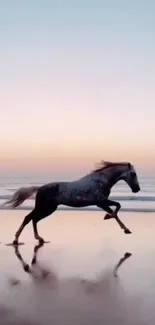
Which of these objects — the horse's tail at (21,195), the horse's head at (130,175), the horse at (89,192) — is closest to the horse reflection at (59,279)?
the horse at (89,192)

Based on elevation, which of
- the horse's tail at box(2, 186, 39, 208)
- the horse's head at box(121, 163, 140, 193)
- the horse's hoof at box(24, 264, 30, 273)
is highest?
the horse's head at box(121, 163, 140, 193)

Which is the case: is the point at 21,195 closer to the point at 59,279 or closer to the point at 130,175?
the point at 130,175

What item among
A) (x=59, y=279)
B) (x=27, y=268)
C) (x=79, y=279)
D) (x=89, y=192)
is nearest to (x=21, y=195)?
(x=89, y=192)

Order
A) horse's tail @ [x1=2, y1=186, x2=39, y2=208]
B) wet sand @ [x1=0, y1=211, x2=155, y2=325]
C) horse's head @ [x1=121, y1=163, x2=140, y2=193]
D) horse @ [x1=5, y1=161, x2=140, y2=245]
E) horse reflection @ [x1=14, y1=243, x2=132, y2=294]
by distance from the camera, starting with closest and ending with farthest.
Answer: wet sand @ [x1=0, y1=211, x2=155, y2=325] < horse reflection @ [x1=14, y1=243, x2=132, y2=294] < horse @ [x1=5, y1=161, x2=140, y2=245] < horse's head @ [x1=121, y1=163, x2=140, y2=193] < horse's tail @ [x1=2, y1=186, x2=39, y2=208]

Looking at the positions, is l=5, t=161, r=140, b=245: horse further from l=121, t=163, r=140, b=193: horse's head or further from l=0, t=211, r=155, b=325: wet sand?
l=0, t=211, r=155, b=325: wet sand

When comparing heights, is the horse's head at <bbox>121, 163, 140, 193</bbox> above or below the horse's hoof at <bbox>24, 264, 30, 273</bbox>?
above

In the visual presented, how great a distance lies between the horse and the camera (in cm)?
989

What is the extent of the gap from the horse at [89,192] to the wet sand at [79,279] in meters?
0.53

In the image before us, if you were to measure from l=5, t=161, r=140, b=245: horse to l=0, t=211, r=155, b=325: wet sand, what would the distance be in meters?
0.53

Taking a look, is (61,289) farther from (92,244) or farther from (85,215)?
(85,215)

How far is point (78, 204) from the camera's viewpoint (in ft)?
32.7

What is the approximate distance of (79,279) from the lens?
6273 mm

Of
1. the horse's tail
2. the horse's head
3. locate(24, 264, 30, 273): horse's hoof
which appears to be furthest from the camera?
the horse's tail

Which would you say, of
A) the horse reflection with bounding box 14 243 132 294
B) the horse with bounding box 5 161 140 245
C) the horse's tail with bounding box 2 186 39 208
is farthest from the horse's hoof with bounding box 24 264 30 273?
the horse's tail with bounding box 2 186 39 208
